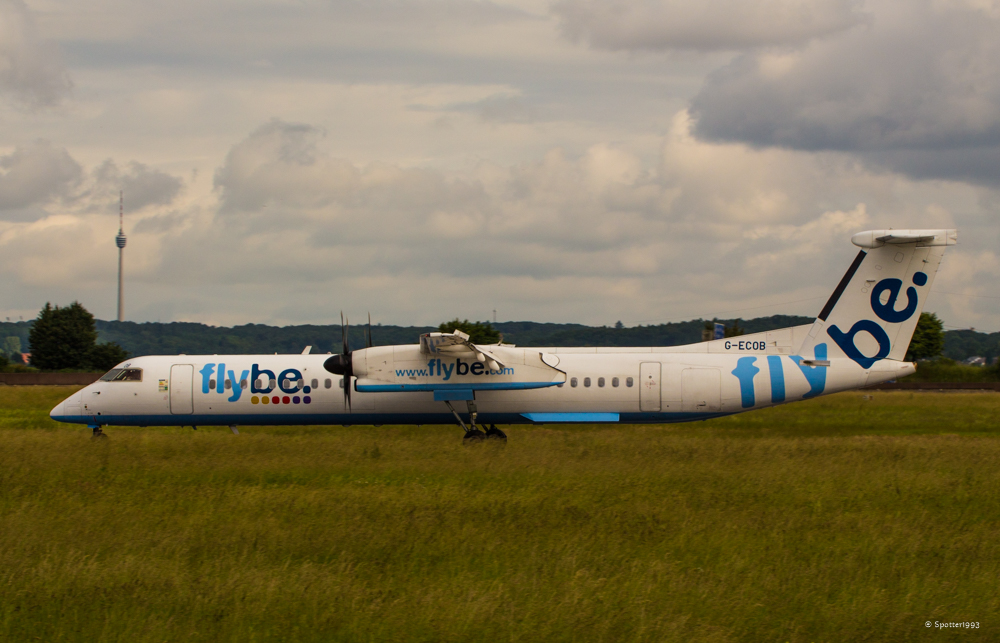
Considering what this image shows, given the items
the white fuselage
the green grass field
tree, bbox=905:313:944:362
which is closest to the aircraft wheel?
the white fuselage

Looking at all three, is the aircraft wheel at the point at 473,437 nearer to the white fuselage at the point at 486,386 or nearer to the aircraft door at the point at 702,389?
the white fuselage at the point at 486,386

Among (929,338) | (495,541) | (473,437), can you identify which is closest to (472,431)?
(473,437)

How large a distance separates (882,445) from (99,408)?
65.0 feet

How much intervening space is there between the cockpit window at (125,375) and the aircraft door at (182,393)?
988 mm

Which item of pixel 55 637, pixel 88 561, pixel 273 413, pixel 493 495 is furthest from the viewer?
pixel 273 413

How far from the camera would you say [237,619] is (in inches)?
310

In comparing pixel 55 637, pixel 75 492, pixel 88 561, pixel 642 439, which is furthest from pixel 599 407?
pixel 55 637

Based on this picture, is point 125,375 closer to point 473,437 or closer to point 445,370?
point 445,370

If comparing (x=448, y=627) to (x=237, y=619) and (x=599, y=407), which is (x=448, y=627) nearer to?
(x=237, y=619)

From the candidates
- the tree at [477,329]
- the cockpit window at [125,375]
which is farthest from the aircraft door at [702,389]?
the tree at [477,329]

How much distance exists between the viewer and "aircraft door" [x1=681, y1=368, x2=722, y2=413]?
69.4ft

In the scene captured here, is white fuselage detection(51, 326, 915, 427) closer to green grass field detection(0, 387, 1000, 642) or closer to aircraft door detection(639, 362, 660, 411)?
aircraft door detection(639, 362, 660, 411)

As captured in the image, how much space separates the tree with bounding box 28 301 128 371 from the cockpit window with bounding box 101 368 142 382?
63166mm

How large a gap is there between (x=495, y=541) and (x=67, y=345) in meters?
85.4
